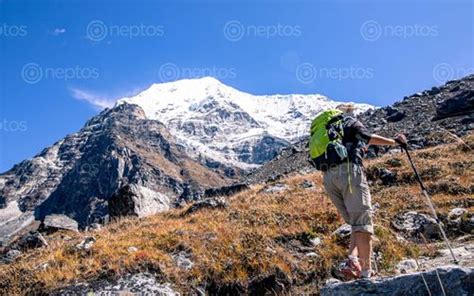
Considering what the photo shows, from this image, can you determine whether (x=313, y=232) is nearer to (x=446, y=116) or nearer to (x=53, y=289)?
(x=53, y=289)

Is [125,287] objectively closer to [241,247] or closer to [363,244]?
[241,247]

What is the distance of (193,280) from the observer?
1028 centimetres

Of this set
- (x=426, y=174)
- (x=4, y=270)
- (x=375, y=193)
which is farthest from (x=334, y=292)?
(x=426, y=174)

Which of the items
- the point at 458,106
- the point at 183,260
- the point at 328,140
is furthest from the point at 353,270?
the point at 458,106

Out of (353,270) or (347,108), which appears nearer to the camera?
(353,270)

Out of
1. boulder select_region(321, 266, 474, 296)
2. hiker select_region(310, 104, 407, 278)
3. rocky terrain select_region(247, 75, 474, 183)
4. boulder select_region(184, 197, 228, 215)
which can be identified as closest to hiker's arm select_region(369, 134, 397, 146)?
hiker select_region(310, 104, 407, 278)

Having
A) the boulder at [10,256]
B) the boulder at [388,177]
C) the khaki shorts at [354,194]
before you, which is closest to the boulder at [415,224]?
the boulder at [388,177]

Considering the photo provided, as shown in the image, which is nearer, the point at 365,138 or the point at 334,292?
the point at 334,292

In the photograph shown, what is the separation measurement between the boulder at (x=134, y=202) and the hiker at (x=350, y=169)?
62.9 feet

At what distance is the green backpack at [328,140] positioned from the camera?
709cm

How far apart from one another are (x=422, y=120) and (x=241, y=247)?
3812cm

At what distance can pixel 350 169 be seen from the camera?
7043 millimetres

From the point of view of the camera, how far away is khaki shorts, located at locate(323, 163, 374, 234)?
6.92 meters

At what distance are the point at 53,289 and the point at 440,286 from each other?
758cm
